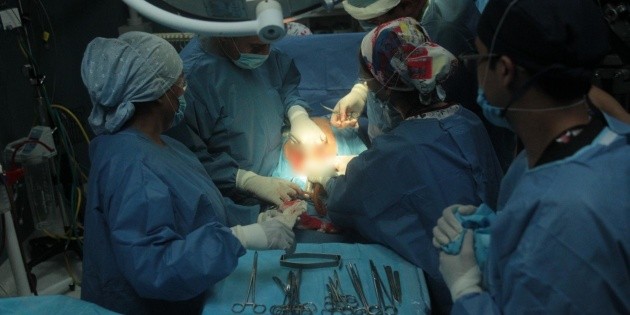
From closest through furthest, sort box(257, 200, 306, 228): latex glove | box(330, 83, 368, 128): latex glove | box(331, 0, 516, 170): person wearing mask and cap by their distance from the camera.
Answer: box(257, 200, 306, 228): latex glove → box(331, 0, 516, 170): person wearing mask and cap → box(330, 83, 368, 128): latex glove

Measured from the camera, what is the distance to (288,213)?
2.11 meters

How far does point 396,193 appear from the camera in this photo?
1.80 meters

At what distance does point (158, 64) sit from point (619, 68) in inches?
74.0

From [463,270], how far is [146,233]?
830mm

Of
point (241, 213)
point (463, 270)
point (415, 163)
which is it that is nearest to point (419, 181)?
point (415, 163)

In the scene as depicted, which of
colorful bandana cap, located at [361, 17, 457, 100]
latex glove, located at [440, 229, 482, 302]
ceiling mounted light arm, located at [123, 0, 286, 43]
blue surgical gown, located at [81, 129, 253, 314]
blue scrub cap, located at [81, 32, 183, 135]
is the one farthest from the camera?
colorful bandana cap, located at [361, 17, 457, 100]

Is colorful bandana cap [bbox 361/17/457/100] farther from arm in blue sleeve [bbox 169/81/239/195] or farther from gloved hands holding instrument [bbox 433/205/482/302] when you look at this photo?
arm in blue sleeve [bbox 169/81/239/195]

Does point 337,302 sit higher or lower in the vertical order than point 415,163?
lower

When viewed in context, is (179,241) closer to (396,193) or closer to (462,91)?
(396,193)

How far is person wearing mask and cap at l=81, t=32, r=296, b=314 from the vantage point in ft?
4.79

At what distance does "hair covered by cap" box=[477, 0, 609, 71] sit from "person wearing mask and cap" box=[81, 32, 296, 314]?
2.97ft

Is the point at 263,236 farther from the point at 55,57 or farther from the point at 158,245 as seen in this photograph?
the point at 55,57

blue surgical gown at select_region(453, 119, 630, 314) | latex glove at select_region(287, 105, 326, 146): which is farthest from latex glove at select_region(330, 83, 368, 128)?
blue surgical gown at select_region(453, 119, 630, 314)

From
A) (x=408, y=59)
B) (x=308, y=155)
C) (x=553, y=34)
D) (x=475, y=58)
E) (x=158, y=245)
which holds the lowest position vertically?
(x=308, y=155)
